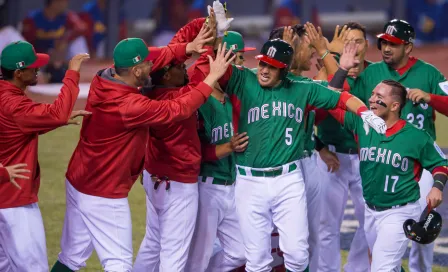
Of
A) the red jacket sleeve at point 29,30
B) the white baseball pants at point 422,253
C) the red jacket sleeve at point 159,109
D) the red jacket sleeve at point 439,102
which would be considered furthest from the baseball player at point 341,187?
the red jacket sleeve at point 29,30

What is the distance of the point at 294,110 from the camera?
5.64 m

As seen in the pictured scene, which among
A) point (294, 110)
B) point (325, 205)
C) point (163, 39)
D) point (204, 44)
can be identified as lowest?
point (163, 39)

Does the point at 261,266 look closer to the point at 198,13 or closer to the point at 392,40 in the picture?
the point at 392,40

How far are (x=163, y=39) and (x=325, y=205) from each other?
14253mm

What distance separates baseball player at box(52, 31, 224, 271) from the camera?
17.1 feet

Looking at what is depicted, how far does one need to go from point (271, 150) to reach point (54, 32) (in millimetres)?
13717

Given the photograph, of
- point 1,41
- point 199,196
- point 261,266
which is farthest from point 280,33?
point 1,41

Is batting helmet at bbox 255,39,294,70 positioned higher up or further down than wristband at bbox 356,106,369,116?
higher up

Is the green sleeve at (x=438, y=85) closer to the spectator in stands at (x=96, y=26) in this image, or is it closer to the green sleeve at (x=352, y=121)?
the green sleeve at (x=352, y=121)

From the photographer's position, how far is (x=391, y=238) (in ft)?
18.2

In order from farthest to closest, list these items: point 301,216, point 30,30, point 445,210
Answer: point 30,30 → point 445,210 → point 301,216

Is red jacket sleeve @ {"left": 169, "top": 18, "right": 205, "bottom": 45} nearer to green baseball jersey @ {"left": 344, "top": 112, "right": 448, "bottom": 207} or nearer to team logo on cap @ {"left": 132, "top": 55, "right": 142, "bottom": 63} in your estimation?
team logo on cap @ {"left": 132, "top": 55, "right": 142, "bottom": 63}

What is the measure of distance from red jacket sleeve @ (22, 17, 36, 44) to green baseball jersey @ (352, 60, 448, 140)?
42.9 ft

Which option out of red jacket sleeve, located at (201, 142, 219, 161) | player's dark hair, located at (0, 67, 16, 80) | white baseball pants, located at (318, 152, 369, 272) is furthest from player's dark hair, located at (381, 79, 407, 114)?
player's dark hair, located at (0, 67, 16, 80)
